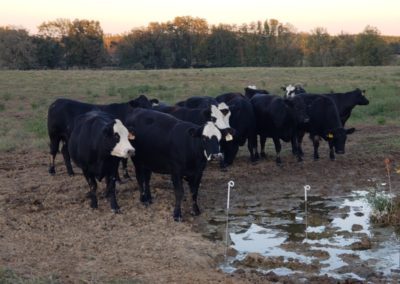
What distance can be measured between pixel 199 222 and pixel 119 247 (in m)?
1.78

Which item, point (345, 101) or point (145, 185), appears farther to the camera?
point (345, 101)

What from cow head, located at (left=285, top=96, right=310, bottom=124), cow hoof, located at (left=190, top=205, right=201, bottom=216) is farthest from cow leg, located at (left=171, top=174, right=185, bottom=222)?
cow head, located at (left=285, top=96, right=310, bottom=124)

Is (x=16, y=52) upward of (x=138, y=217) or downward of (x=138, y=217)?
upward

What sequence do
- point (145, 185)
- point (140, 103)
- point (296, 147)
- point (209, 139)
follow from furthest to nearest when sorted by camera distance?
point (296, 147)
point (140, 103)
point (145, 185)
point (209, 139)

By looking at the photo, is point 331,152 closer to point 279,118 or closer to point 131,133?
point 279,118

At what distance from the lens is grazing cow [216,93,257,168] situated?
1327 centimetres

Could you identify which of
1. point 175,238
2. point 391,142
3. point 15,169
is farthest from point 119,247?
point 391,142

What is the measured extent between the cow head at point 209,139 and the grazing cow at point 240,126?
4072mm

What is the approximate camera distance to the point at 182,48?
8019 centimetres

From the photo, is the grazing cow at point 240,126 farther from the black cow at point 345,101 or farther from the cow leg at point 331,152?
the black cow at point 345,101

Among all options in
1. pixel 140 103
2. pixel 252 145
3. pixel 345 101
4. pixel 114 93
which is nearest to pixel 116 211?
pixel 140 103

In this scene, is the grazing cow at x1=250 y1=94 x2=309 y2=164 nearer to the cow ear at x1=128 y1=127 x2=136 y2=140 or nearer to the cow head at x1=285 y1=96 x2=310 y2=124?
the cow head at x1=285 y1=96 x2=310 y2=124

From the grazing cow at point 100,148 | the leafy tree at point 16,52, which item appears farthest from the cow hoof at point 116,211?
the leafy tree at point 16,52

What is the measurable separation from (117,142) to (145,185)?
1.27 m
